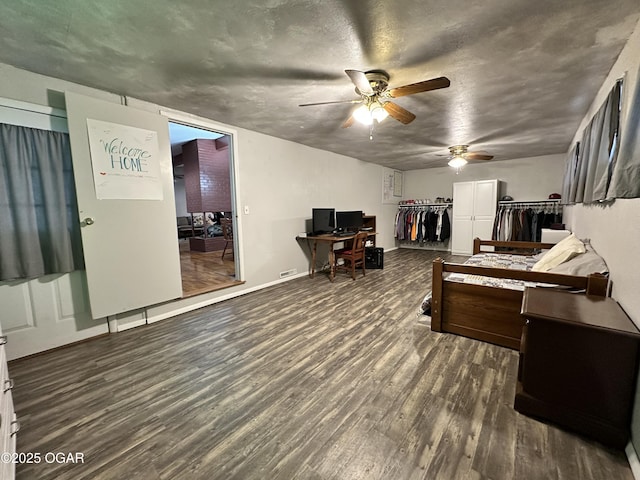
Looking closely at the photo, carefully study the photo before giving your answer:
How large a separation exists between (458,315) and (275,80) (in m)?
2.62

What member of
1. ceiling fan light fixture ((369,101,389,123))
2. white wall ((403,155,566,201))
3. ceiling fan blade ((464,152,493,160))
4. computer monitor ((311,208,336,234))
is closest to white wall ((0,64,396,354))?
computer monitor ((311,208,336,234))

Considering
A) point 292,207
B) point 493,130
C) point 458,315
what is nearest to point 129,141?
point 292,207

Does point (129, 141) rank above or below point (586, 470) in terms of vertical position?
above

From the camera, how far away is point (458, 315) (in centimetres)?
243

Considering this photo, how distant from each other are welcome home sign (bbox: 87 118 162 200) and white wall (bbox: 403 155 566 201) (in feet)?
21.2

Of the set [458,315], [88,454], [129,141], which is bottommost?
[88,454]

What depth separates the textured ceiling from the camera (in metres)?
1.45

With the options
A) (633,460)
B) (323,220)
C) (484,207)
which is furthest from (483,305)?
(484,207)

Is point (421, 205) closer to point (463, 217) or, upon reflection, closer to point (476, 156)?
point (463, 217)

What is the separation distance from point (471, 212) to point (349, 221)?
10.4ft

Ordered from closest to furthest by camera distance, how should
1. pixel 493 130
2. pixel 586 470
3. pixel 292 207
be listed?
pixel 586 470, pixel 493 130, pixel 292 207

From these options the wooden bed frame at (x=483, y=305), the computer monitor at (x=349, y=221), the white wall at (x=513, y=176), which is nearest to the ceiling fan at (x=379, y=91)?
the wooden bed frame at (x=483, y=305)

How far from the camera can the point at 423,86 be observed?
6.41ft

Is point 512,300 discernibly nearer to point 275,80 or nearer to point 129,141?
point 275,80
